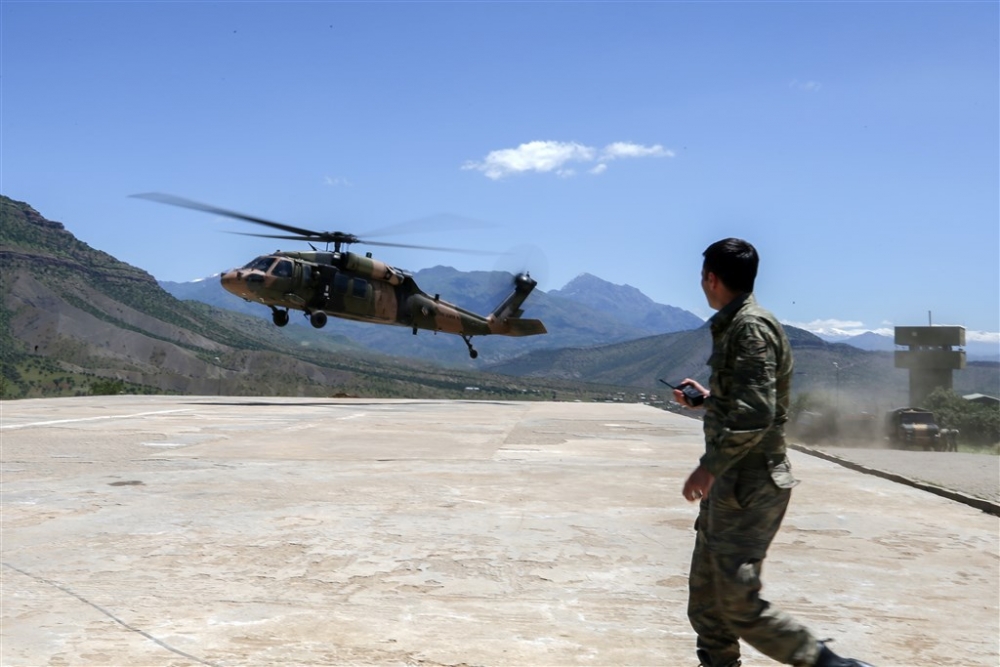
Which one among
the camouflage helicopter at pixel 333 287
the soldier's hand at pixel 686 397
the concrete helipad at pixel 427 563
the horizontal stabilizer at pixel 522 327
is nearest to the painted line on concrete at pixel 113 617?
the concrete helipad at pixel 427 563

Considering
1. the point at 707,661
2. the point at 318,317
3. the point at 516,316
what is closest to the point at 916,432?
the point at 516,316

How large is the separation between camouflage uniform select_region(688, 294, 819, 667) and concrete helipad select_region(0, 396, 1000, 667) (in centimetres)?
63

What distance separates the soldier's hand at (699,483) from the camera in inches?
133

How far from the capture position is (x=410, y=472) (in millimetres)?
9469

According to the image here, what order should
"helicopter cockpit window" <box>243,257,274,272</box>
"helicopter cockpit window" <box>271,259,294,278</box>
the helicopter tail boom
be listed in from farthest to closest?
1. the helicopter tail boom
2. "helicopter cockpit window" <box>271,259,294,278</box>
3. "helicopter cockpit window" <box>243,257,274,272</box>

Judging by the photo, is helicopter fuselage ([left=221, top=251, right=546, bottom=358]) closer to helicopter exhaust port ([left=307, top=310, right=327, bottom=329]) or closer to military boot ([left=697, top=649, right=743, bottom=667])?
helicopter exhaust port ([left=307, top=310, right=327, bottom=329])

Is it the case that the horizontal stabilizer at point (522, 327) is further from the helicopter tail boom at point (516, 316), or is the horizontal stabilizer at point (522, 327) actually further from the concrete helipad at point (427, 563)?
the concrete helipad at point (427, 563)

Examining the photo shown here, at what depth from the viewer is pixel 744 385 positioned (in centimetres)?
339

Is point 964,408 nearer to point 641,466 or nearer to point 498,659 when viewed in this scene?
point 641,466

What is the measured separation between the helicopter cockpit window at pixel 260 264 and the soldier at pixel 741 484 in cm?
2174

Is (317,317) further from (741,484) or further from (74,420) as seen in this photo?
(741,484)

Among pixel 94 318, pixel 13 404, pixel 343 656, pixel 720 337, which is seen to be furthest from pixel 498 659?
pixel 94 318

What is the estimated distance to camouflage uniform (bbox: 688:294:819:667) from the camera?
3.36 metres

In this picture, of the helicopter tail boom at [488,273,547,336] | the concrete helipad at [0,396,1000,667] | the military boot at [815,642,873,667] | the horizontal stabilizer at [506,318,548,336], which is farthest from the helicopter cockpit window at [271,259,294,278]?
the military boot at [815,642,873,667]
